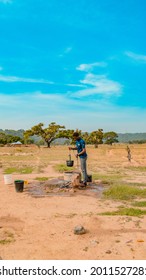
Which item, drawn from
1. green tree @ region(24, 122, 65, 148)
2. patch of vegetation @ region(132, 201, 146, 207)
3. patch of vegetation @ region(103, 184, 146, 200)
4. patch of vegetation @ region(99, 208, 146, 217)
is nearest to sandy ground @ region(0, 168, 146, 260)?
patch of vegetation @ region(99, 208, 146, 217)

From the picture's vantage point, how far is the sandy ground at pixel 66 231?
526 cm

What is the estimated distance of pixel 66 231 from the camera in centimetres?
648

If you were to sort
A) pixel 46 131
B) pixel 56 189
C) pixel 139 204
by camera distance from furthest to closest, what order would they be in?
pixel 46 131 → pixel 56 189 → pixel 139 204

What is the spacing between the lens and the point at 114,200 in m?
9.80

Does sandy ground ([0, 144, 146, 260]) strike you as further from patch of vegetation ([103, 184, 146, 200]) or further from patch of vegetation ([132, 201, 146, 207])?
patch of vegetation ([103, 184, 146, 200])

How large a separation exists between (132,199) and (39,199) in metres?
3.19

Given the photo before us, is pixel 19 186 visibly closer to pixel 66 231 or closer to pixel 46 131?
pixel 66 231

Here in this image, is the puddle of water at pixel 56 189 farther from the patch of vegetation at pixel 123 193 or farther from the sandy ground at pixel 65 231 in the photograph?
the sandy ground at pixel 65 231

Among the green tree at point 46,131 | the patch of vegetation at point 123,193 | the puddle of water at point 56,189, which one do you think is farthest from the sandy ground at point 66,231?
Result: the green tree at point 46,131

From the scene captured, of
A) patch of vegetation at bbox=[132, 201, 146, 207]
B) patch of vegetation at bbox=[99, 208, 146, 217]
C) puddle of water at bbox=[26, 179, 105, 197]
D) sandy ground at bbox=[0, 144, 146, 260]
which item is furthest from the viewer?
puddle of water at bbox=[26, 179, 105, 197]

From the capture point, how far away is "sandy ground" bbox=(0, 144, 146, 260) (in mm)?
5258

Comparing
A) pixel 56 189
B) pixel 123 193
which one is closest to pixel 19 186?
pixel 56 189

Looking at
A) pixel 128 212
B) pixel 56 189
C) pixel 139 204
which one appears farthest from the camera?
pixel 56 189

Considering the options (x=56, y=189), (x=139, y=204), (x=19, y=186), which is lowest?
(x=139, y=204)
